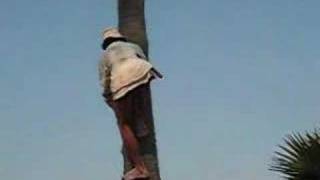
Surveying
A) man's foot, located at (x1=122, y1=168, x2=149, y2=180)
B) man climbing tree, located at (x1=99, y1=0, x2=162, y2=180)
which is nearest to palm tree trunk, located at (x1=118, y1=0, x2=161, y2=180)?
man climbing tree, located at (x1=99, y1=0, x2=162, y2=180)

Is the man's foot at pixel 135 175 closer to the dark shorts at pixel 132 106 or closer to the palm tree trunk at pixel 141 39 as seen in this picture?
the palm tree trunk at pixel 141 39

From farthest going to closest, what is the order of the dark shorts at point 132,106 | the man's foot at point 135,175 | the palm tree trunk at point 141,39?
the palm tree trunk at point 141,39
the dark shorts at point 132,106
the man's foot at point 135,175

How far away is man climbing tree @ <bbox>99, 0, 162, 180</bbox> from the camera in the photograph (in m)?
5.75

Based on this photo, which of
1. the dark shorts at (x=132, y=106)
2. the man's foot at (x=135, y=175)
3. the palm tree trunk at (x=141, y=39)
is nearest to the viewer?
the man's foot at (x=135, y=175)

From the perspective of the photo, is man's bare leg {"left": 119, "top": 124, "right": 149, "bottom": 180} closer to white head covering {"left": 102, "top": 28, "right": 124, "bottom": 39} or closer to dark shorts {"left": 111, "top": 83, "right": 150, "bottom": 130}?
dark shorts {"left": 111, "top": 83, "right": 150, "bottom": 130}

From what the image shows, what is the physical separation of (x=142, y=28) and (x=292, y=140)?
615 centimetres

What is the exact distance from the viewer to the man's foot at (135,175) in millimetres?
5664

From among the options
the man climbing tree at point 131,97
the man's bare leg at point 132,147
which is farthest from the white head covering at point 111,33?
the man's bare leg at point 132,147

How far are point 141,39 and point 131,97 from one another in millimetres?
954

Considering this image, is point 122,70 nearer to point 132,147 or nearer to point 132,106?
point 132,106

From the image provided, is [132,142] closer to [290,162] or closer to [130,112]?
[130,112]

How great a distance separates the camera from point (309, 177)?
12180mm

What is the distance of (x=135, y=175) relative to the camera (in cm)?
570

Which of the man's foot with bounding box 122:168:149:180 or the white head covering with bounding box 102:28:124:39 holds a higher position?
the white head covering with bounding box 102:28:124:39
